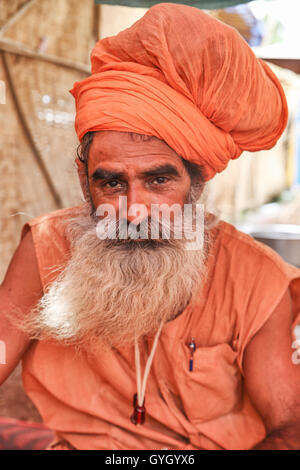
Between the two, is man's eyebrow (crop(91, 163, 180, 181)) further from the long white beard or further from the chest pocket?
the chest pocket

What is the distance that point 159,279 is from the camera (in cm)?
121

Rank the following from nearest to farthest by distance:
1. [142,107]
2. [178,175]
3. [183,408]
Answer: [142,107] < [178,175] < [183,408]

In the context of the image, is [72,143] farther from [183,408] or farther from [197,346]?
[183,408]

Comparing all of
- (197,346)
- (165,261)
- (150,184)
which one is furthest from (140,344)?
(150,184)

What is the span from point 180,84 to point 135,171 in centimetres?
26

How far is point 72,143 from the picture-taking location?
1.35 meters

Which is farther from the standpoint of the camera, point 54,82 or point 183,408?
point 54,82

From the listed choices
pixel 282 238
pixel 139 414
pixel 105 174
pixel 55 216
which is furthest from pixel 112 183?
pixel 139 414

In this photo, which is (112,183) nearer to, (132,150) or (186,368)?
(132,150)

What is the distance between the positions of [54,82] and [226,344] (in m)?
1.01

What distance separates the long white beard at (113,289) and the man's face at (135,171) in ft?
0.40

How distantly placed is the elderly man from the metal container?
2.3 inches

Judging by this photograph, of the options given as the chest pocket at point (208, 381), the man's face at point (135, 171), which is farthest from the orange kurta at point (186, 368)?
the man's face at point (135, 171)

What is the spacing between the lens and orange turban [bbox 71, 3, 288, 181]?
3.55 ft
